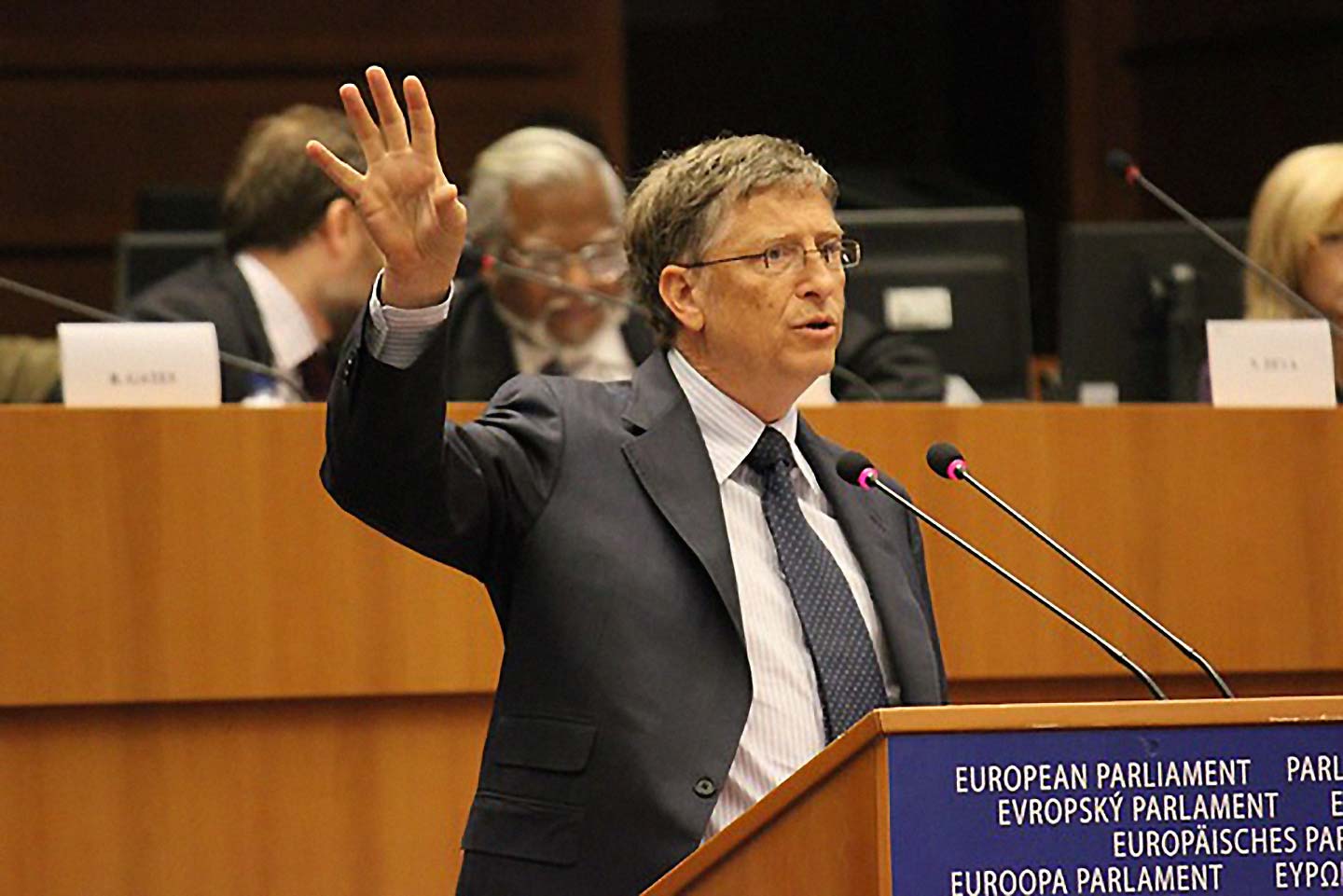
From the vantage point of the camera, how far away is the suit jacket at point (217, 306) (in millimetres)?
3645

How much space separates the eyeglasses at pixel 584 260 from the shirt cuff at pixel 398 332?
1978mm

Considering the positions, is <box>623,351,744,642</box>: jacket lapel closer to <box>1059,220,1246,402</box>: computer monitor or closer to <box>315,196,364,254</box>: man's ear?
<box>315,196,364,254</box>: man's ear

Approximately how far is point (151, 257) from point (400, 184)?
2.23 meters

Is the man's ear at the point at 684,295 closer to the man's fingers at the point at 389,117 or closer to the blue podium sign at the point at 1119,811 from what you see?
the man's fingers at the point at 389,117

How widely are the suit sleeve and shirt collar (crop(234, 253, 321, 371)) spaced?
4.91 feet

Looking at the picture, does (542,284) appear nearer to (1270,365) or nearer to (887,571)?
(1270,365)

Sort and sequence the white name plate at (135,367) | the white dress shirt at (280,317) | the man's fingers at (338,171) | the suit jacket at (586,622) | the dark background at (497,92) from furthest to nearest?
the dark background at (497,92) → the white dress shirt at (280,317) → the white name plate at (135,367) → the suit jacket at (586,622) → the man's fingers at (338,171)

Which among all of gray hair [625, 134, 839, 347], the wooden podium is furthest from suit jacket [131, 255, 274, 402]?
the wooden podium

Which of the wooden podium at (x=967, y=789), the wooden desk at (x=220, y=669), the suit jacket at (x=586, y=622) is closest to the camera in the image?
the wooden podium at (x=967, y=789)

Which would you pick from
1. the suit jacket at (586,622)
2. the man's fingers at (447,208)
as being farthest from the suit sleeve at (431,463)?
the man's fingers at (447,208)

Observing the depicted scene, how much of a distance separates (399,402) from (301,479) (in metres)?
0.90

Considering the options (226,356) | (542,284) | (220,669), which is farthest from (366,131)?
(542,284)

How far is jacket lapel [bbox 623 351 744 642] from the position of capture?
2.30 m

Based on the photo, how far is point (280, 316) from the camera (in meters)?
3.80
